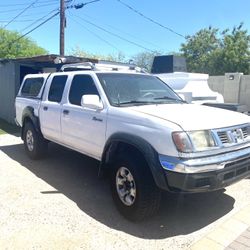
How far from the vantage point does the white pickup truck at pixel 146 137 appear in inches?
150

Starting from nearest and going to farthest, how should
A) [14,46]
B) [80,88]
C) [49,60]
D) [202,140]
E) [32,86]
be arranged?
1. [202,140]
2. [80,88]
3. [32,86]
4. [49,60]
5. [14,46]

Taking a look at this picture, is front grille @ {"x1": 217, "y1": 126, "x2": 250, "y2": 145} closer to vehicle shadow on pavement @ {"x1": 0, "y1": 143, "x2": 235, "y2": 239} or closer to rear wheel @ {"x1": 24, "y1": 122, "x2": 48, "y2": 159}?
vehicle shadow on pavement @ {"x1": 0, "y1": 143, "x2": 235, "y2": 239}

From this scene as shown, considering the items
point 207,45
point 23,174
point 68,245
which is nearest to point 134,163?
point 68,245

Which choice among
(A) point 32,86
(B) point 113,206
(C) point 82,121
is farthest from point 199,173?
(A) point 32,86

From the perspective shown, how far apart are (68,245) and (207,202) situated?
220 cm

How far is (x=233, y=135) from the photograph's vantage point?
418 cm

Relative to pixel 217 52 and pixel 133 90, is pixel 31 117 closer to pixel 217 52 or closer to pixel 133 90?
pixel 133 90

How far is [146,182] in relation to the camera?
4.06 m

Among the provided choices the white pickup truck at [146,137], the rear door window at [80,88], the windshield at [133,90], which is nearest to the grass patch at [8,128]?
the white pickup truck at [146,137]

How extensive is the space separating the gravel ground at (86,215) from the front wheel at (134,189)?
0.17m

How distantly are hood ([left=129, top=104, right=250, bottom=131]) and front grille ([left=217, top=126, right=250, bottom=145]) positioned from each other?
7 cm

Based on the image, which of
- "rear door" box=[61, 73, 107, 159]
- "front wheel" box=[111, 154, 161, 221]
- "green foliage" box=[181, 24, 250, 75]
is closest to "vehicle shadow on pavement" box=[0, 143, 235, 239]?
"front wheel" box=[111, 154, 161, 221]

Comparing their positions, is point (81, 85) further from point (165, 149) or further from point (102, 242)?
point (102, 242)

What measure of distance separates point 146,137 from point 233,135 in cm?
107
